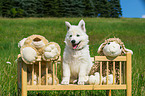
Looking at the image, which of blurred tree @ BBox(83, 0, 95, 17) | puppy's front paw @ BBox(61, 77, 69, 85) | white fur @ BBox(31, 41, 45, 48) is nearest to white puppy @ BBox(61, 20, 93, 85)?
puppy's front paw @ BBox(61, 77, 69, 85)

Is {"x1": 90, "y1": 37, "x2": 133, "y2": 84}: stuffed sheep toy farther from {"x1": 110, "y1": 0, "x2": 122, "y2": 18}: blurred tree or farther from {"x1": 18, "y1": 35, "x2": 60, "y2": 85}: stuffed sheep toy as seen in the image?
{"x1": 110, "y1": 0, "x2": 122, "y2": 18}: blurred tree

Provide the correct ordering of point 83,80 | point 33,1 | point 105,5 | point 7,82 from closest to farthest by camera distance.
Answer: point 83,80
point 7,82
point 33,1
point 105,5

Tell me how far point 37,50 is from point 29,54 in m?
0.16

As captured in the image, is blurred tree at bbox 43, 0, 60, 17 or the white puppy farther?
blurred tree at bbox 43, 0, 60, 17

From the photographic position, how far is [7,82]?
240 cm

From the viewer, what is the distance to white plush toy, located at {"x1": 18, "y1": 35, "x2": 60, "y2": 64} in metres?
1.65

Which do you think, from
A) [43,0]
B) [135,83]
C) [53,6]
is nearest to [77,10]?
[53,6]

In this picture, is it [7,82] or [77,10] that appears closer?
[7,82]

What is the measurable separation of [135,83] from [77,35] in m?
1.28

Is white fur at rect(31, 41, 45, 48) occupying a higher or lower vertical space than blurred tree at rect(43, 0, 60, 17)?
lower

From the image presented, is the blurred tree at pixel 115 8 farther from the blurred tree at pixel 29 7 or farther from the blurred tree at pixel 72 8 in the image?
the blurred tree at pixel 29 7

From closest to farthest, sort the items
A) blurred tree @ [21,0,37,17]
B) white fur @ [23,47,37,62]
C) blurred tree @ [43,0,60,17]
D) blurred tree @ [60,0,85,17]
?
1. white fur @ [23,47,37,62]
2. blurred tree @ [21,0,37,17]
3. blurred tree @ [43,0,60,17]
4. blurred tree @ [60,0,85,17]

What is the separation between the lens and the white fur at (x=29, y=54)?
5.37 feet

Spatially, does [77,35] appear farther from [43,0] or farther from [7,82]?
[43,0]
